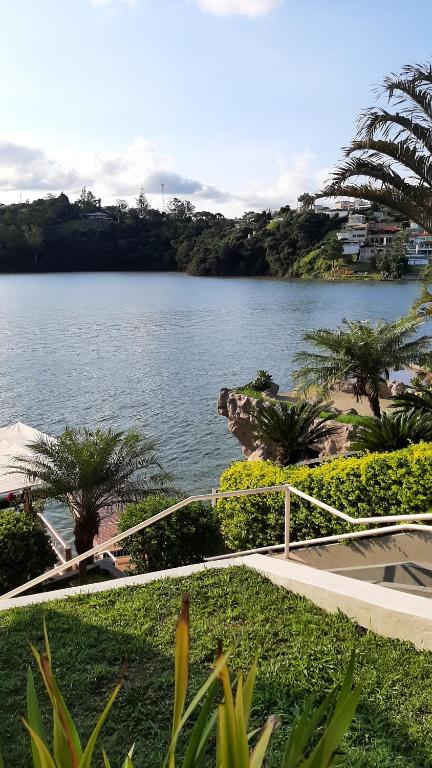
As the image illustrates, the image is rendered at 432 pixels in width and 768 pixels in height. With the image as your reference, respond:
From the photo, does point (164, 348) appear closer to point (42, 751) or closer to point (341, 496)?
point (341, 496)

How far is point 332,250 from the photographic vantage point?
90.2 m

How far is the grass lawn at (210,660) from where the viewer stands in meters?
2.91

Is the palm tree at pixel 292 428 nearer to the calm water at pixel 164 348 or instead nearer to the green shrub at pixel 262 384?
the calm water at pixel 164 348

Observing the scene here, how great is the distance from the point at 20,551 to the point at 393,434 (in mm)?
6081

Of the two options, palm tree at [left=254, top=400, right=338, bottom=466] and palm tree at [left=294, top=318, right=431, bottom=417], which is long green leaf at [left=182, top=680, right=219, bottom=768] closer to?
palm tree at [left=254, top=400, right=338, bottom=466]

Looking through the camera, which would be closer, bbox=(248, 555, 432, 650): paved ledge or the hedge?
bbox=(248, 555, 432, 650): paved ledge

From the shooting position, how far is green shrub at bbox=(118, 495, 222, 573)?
9.38 m

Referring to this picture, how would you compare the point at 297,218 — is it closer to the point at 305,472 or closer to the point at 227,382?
the point at 227,382

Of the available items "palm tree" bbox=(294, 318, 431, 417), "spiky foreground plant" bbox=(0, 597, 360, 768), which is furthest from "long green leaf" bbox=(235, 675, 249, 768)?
"palm tree" bbox=(294, 318, 431, 417)

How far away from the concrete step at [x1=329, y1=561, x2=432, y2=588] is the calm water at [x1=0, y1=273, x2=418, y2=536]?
13634 millimetres

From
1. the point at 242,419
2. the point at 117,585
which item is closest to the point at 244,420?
the point at 242,419

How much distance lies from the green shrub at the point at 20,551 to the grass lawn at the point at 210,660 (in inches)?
197

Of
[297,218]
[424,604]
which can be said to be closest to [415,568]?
[424,604]

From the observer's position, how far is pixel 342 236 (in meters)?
93.2
